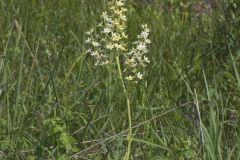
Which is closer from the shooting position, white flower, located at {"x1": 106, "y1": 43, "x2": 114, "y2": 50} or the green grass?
white flower, located at {"x1": 106, "y1": 43, "x2": 114, "y2": 50}

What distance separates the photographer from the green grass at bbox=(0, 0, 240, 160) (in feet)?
8.97

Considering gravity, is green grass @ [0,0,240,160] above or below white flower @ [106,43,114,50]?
below

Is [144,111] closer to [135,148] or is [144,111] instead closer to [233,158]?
[135,148]

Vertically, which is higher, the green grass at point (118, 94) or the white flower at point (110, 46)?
the white flower at point (110, 46)

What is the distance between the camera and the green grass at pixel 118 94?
2.73 metres

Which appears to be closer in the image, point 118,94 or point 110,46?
point 110,46

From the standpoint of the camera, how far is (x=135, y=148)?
113 inches

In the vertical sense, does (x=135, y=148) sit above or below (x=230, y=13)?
below

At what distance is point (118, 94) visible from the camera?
11.1 ft

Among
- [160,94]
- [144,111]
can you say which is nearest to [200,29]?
[160,94]

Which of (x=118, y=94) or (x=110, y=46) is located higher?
(x=110, y=46)

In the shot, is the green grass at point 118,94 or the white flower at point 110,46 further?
the green grass at point 118,94

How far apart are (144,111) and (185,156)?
542 millimetres

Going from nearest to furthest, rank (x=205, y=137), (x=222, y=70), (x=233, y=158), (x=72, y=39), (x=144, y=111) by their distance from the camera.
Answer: (x=205, y=137) < (x=233, y=158) < (x=144, y=111) < (x=222, y=70) < (x=72, y=39)
